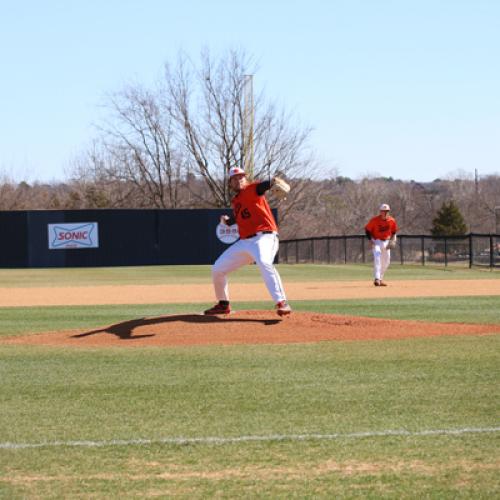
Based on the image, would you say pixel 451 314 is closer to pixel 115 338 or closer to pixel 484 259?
pixel 115 338

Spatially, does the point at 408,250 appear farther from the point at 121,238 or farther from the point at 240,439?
the point at 240,439

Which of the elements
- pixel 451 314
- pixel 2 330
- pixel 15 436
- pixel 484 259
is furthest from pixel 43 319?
pixel 484 259

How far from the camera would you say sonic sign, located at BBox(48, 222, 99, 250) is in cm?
4178

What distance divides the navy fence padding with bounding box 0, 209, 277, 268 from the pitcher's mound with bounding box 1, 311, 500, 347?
99.3 ft

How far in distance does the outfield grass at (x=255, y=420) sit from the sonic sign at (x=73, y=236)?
31.6 m

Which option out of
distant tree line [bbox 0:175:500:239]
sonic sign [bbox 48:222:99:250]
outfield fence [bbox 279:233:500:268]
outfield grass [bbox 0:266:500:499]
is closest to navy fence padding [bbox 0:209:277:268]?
sonic sign [bbox 48:222:99:250]

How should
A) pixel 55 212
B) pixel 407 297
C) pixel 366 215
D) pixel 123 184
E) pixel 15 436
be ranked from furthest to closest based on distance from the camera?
1. pixel 366 215
2. pixel 123 184
3. pixel 55 212
4. pixel 407 297
5. pixel 15 436

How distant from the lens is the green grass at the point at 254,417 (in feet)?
16.4

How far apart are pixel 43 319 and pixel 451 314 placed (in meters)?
6.06

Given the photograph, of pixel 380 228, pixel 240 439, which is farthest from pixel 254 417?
pixel 380 228

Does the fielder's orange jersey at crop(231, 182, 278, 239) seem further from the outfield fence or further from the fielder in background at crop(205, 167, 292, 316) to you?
the outfield fence

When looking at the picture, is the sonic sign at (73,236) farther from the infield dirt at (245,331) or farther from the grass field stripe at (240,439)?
the grass field stripe at (240,439)

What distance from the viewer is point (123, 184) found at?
222ft

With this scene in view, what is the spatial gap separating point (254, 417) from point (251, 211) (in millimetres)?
5213
